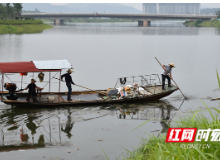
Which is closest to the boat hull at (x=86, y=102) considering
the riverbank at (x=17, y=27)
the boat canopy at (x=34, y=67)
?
the boat canopy at (x=34, y=67)

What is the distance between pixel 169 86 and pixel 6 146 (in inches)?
474

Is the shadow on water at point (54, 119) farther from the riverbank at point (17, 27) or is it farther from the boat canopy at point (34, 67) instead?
the riverbank at point (17, 27)

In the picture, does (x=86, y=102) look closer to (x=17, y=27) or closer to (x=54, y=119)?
(x=54, y=119)

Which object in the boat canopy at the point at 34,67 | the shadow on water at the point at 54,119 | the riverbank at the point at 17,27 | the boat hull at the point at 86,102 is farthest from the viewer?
the riverbank at the point at 17,27

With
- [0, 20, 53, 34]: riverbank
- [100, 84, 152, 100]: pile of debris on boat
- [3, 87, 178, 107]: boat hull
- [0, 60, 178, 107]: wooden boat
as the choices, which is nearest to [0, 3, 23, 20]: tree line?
[0, 20, 53, 34]: riverbank

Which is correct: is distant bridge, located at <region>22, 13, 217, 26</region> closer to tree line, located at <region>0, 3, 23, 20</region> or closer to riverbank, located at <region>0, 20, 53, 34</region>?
tree line, located at <region>0, 3, 23, 20</region>

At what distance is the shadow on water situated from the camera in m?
13.0

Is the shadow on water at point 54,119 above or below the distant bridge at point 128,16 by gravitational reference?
below

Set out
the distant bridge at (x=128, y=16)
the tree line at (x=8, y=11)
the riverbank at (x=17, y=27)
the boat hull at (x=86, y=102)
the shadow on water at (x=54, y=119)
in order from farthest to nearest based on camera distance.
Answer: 1. the distant bridge at (x=128, y=16)
2. the tree line at (x=8, y=11)
3. the riverbank at (x=17, y=27)
4. the boat hull at (x=86, y=102)
5. the shadow on water at (x=54, y=119)

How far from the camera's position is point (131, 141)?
514 inches

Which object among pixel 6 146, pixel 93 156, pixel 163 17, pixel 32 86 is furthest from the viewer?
pixel 163 17

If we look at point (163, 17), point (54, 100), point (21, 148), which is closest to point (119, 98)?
point (54, 100)

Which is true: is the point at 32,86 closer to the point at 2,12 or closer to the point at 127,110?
the point at 127,110

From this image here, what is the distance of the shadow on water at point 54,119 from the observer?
13.0 m
